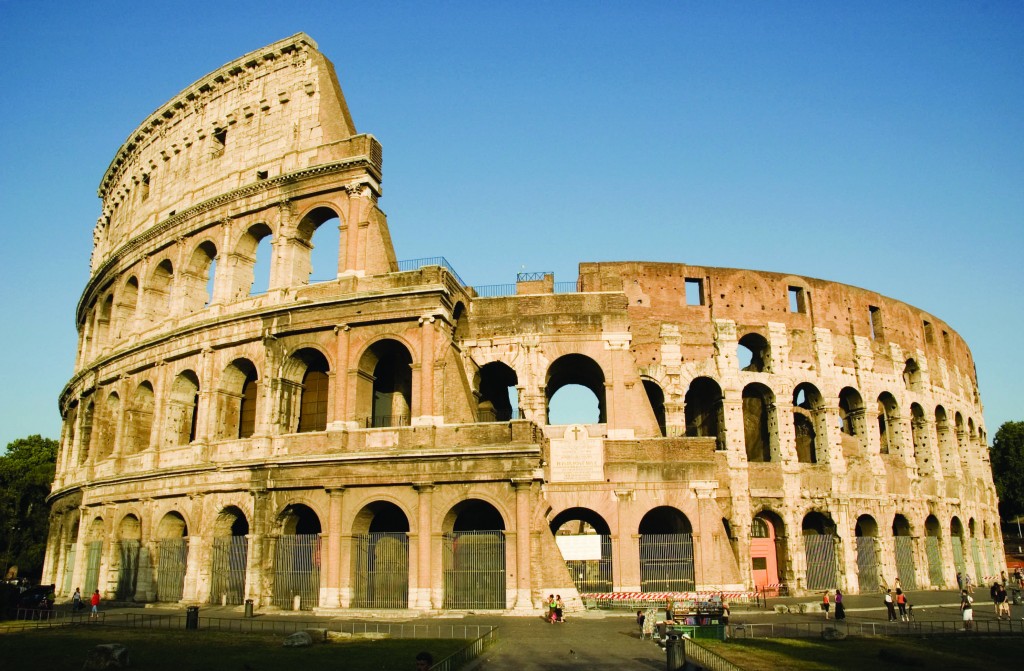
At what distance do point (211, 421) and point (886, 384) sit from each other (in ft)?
84.9

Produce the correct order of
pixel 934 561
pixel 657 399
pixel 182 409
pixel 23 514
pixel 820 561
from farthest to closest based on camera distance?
pixel 23 514 < pixel 934 561 < pixel 657 399 < pixel 820 561 < pixel 182 409

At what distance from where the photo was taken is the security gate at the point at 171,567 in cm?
2352

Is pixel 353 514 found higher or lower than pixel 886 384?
lower

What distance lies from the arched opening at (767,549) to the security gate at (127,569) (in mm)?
20887

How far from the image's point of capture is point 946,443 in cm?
3472

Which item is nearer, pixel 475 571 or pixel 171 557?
pixel 475 571

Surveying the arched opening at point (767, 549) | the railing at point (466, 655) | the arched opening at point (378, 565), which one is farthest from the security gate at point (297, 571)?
the arched opening at point (767, 549)

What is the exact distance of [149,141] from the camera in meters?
31.7

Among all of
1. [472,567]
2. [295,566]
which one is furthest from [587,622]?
[295,566]

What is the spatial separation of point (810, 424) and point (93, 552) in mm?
27082

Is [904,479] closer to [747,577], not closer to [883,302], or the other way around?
[883,302]

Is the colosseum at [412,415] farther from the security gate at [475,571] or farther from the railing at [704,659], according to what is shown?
the railing at [704,659]

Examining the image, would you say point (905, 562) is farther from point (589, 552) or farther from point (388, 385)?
point (388, 385)

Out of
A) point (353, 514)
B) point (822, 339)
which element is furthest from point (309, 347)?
point (822, 339)
